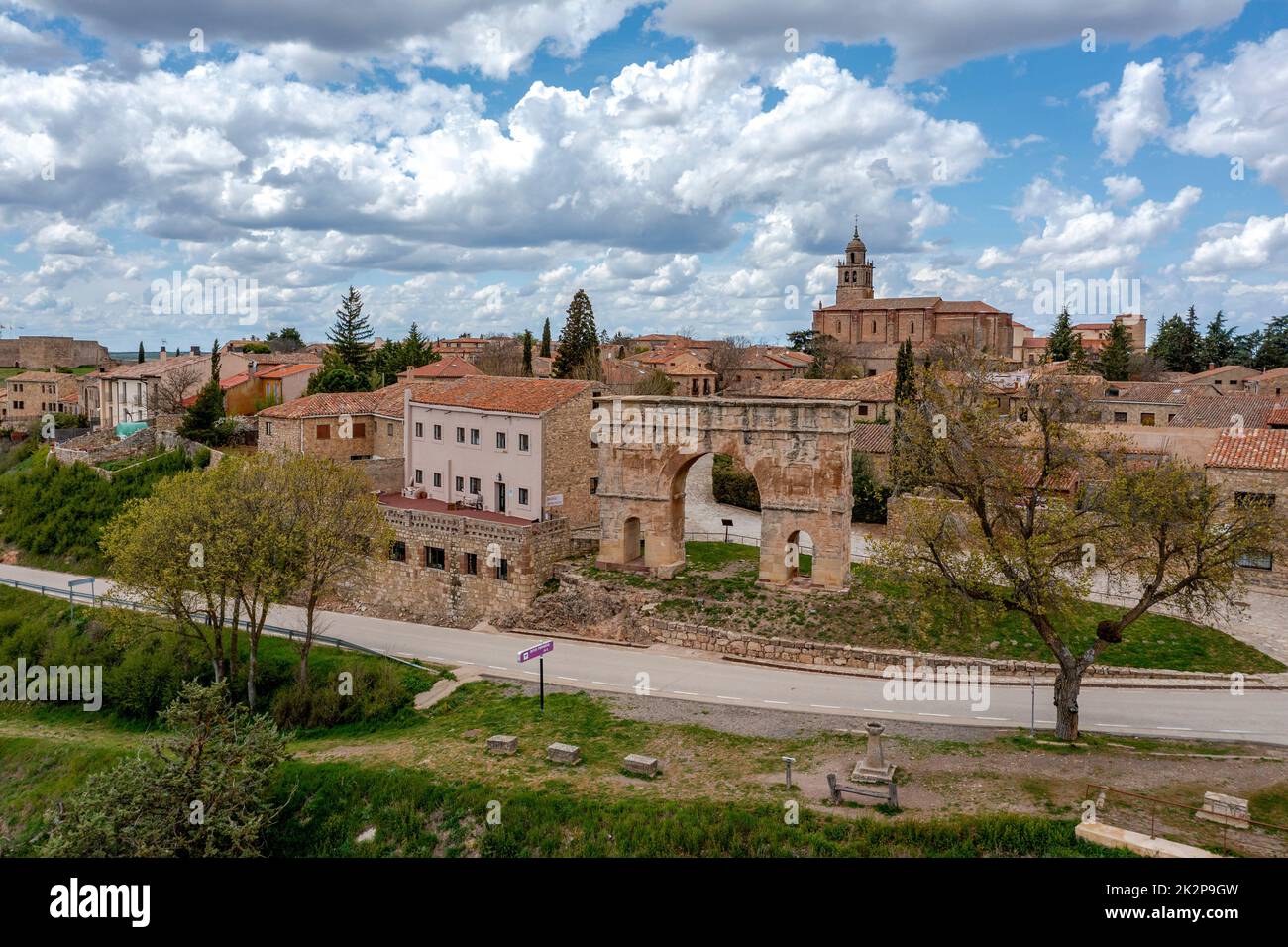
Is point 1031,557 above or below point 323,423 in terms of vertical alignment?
below

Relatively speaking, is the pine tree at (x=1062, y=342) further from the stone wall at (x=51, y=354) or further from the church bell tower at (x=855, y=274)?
the stone wall at (x=51, y=354)

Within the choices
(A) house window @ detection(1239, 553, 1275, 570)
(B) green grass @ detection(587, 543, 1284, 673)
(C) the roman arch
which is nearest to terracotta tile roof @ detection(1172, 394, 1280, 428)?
(A) house window @ detection(1239, 553, 1275, 570)

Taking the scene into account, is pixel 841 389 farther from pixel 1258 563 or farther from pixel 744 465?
pixel 1258 563

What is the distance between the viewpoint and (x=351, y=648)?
3131cm

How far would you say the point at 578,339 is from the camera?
2628 inches

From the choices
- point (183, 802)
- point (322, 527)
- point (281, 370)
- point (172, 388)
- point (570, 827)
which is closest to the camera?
point (570, 827)

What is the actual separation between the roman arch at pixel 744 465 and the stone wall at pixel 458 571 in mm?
2555

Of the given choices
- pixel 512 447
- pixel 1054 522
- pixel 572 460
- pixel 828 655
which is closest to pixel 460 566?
pixel 512 447

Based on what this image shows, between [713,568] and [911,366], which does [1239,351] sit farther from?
[713,568]

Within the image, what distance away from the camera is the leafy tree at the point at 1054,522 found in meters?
19.1

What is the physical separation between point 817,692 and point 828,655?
8.91 feet

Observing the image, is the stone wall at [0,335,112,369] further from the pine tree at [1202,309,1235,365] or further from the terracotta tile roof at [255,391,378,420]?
the pine tree at [1202,309,1235,365]
